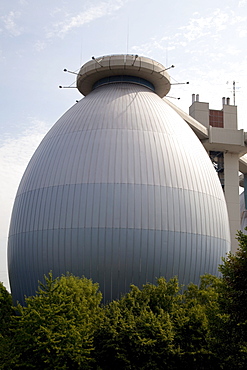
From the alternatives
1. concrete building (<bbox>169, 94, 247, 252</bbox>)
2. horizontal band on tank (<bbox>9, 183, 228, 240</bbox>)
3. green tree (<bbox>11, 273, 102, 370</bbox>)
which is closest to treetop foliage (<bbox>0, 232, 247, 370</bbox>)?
green tree (<bbox>11, 273, 102, 370</bbox>)

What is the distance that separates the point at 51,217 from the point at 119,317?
27.9 ft

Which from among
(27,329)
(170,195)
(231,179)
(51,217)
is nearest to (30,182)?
(51,217)

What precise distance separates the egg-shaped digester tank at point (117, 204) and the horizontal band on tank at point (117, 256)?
6cm

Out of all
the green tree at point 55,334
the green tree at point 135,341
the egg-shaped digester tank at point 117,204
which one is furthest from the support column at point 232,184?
the green tree at point 55,334

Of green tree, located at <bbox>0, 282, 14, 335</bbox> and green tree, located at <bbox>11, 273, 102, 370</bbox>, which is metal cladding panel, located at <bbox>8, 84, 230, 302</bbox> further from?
green tree, located at <bbox>11, 273, 102, 370</bbox>

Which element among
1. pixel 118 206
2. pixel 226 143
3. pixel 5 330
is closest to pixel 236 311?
pixel 118 206

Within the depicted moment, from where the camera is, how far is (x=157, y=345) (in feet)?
68.0

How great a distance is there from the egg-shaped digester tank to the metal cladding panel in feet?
0.19

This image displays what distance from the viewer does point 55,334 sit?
2003 cm

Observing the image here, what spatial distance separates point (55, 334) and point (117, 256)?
283 inches

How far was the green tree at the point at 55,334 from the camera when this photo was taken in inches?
786

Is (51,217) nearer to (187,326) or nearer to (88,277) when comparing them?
(88,277)

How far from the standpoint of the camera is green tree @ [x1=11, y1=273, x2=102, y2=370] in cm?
1997

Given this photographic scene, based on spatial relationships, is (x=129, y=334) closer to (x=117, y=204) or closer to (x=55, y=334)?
(x=55, y=334)
